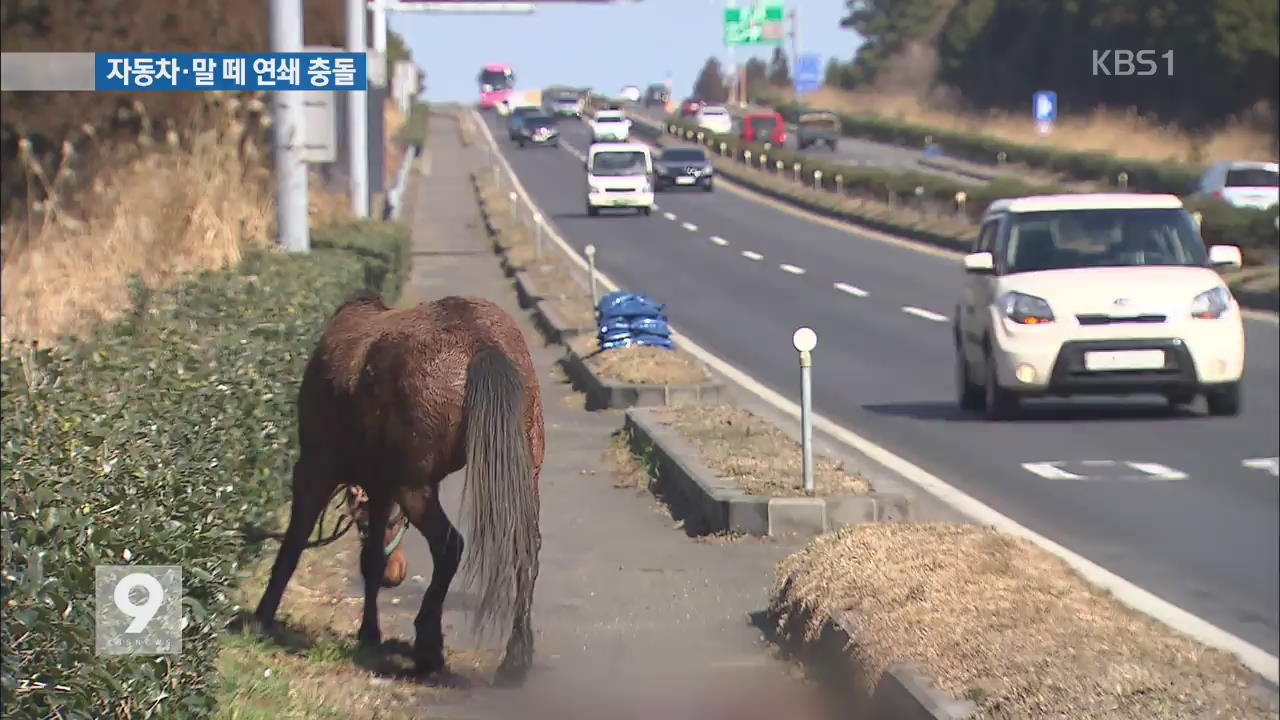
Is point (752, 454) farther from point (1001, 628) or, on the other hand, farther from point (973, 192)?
point (973, 192)

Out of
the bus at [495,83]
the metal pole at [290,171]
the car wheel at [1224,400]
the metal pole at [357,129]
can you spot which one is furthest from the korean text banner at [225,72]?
the bus at [495,83]

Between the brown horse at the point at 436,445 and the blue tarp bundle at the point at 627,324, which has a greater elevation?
the brown horse at the point at 436,445

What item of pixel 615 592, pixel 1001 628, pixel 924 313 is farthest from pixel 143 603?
pixel 924 313

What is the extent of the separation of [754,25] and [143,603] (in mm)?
30673

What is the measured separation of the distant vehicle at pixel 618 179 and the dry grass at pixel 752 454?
39942mm

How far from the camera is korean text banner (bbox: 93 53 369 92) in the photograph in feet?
42.8

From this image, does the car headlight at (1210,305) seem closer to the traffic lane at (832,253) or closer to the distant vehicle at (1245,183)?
the traffic lane at (832,253)

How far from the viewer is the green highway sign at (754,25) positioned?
35.5 m

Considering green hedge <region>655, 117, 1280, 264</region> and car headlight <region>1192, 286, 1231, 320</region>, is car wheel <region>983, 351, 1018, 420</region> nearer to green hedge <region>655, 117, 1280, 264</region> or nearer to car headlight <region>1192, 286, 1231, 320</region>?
car headlight <region>1192, 286, 1231, 320</region>

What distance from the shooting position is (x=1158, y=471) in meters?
14.1

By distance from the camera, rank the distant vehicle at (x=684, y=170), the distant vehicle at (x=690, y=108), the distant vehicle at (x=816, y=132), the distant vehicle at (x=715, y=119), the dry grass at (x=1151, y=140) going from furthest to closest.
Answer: the distant vehicle at (x=690, y=108) → the distant vehicle at (x=715, y=119) → the distant vehicle at (x=816, y=132) → the distant vehicle at (x=684, y=170) → the dry grass at (x=1151, y=140)

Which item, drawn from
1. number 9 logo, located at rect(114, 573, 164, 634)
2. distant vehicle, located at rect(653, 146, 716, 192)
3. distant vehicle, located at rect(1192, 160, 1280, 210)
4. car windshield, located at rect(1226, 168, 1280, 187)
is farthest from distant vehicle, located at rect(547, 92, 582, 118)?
number 9 logo, located at rect(114, 573, 164, 634)

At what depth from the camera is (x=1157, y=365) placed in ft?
52.5

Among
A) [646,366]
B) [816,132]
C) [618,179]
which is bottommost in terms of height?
[646,366]
